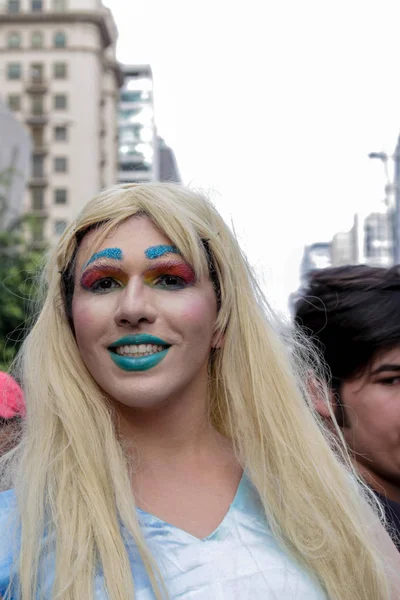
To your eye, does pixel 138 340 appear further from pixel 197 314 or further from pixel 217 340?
pixel 217 340

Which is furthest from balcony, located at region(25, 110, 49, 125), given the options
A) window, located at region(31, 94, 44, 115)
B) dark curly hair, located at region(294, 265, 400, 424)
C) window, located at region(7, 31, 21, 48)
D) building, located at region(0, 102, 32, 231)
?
dark curly hair, located at region(294, 265, 400, 424)

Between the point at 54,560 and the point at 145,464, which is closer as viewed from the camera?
the point at 54,560

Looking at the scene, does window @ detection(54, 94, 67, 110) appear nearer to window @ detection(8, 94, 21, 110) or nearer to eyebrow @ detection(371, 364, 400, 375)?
window @ detection(8, 94, 21, 110)

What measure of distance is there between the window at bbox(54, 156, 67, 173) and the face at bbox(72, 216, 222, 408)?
1939 inches

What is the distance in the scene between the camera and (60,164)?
50062 millimetres

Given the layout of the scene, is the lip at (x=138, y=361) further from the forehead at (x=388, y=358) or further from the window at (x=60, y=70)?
the window at (x=60, y=70)

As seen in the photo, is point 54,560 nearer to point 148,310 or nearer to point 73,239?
point 148,310

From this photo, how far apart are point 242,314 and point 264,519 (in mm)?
528

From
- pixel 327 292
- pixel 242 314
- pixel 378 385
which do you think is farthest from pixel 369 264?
pixel 242 314

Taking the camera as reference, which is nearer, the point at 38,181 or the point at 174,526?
the point at 174,526

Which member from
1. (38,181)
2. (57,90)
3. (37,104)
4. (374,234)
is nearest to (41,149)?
(38,181)

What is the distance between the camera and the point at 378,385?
94.0 inches

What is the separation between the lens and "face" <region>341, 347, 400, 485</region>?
92.9 inches

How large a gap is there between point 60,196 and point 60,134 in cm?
392
